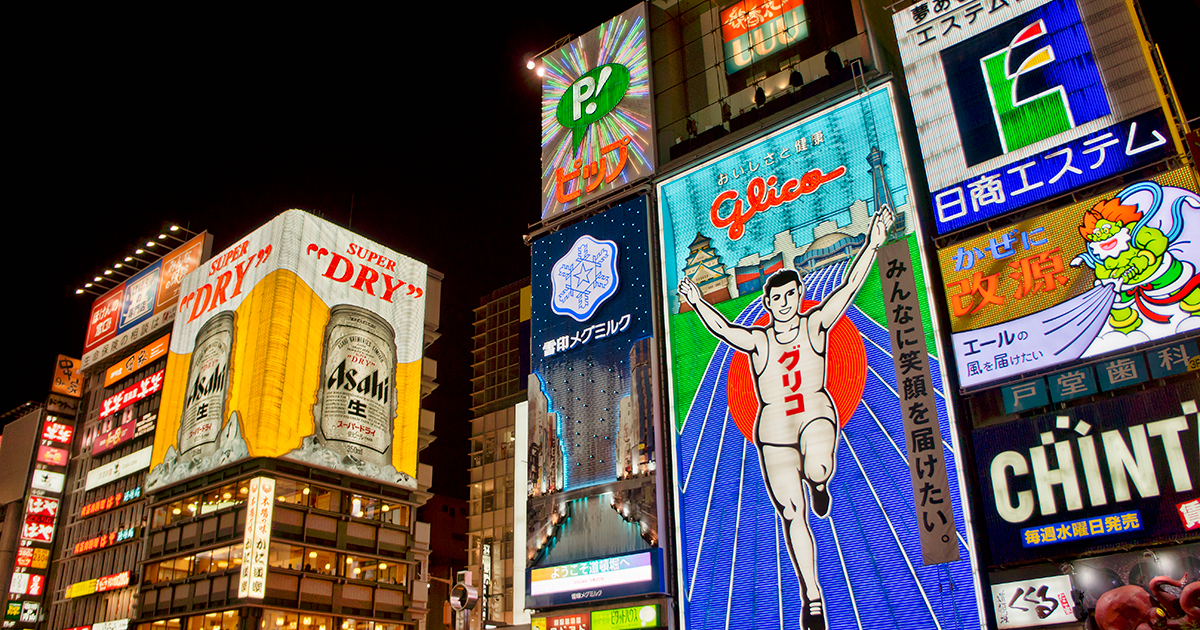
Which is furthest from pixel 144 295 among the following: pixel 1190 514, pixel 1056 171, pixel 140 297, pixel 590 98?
pixel 1190 514

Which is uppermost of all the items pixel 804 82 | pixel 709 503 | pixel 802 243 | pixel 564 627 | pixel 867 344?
pixel 804 82

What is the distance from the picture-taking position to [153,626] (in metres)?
42.5

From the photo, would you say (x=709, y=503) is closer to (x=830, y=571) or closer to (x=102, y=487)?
(x=830, y=571)

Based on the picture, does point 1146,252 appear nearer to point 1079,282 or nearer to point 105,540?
point 1079,282

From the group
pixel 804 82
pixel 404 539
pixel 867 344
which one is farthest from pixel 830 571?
pixel 404 539

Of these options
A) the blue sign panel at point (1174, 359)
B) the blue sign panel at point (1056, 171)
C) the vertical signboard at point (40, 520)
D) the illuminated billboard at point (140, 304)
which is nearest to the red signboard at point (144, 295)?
the illuminated billboard at point (140, 304)

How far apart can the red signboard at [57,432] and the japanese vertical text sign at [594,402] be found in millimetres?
38923

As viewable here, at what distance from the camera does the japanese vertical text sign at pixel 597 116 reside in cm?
3609

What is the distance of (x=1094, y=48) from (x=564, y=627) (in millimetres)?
23613

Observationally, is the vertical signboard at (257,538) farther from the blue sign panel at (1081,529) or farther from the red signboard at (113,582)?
the blue sign panel at (1081,529)

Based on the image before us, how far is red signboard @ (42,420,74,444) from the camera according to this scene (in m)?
56.2

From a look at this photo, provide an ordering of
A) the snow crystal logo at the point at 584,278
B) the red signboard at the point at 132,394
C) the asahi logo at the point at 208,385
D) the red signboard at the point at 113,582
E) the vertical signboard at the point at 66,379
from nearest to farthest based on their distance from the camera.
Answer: the snow crystal logo at the point at 584,278 → the asahi logo at the point at 208,385 → the red signboard at the point at 113,582 → the red signboard at the point at 132,394 → the vertical signboard at the point at 66,379

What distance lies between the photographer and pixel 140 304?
57.1 m

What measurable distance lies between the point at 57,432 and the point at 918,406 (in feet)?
179
